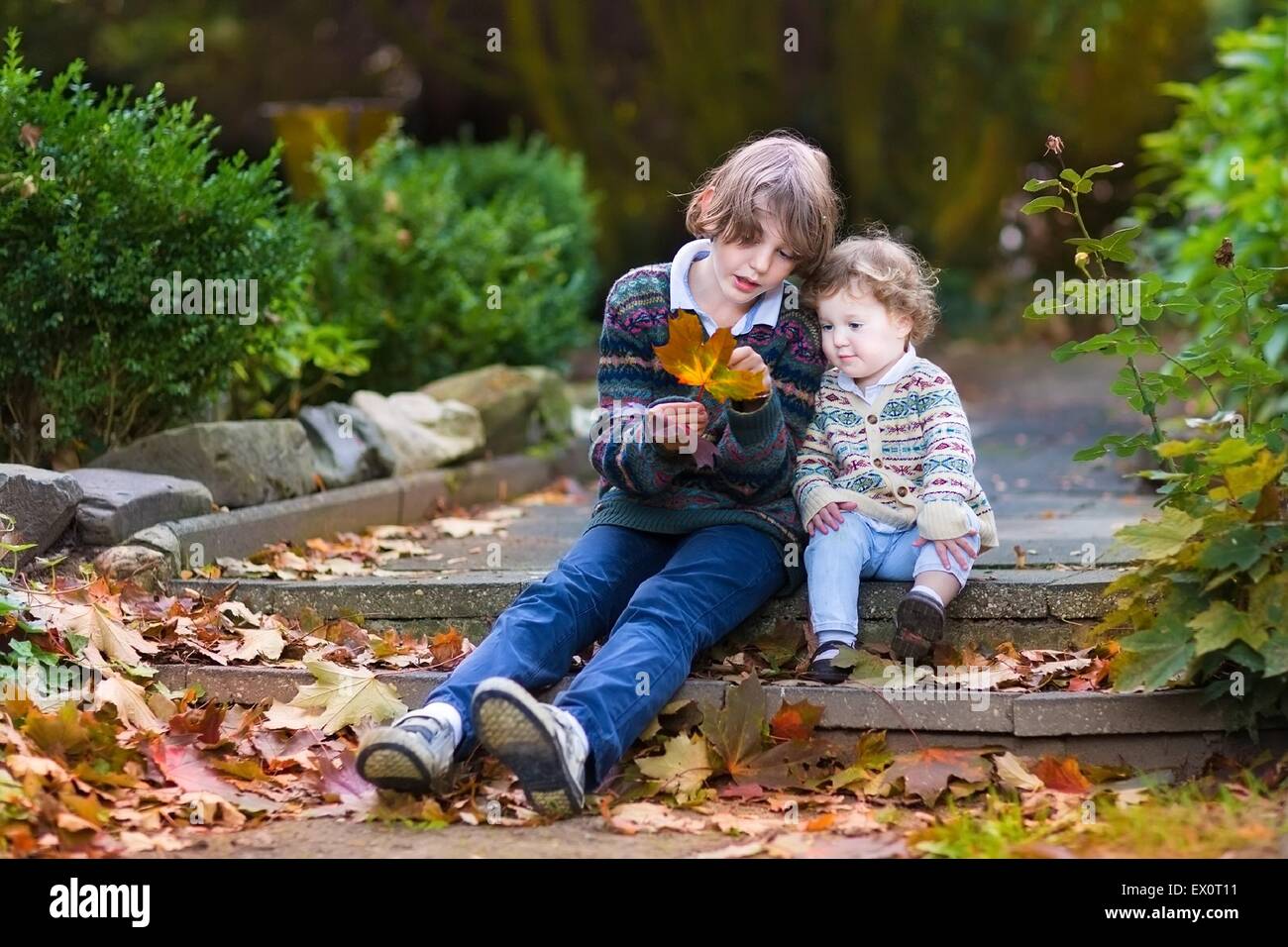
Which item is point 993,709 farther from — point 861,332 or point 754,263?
point 754,263

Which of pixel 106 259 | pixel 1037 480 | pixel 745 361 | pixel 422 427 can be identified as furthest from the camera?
pixel 1037 480

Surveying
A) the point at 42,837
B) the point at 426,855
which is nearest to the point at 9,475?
the point at 42,837

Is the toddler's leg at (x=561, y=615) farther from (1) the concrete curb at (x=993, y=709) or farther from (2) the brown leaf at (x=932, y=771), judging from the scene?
(2) the brown leaf at (x=932, y=771)

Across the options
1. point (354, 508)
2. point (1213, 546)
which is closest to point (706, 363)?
point (1213, 546)

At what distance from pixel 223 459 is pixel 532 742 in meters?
2.06

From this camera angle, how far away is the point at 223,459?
4352mm

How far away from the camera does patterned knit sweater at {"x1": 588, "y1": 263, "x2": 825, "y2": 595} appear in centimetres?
328

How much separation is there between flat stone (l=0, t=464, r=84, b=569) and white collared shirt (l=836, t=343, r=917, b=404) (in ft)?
6.57

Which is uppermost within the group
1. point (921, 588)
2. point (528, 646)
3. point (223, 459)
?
point (223, 459)

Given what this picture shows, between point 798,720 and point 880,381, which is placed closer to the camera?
point 798,720

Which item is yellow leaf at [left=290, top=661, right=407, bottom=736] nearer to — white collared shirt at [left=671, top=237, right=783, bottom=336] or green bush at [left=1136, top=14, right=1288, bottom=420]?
white collared shirt at [left=671, top=237, right=783, bottom=336]

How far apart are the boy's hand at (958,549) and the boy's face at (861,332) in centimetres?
45

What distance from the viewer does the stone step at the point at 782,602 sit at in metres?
3.42
